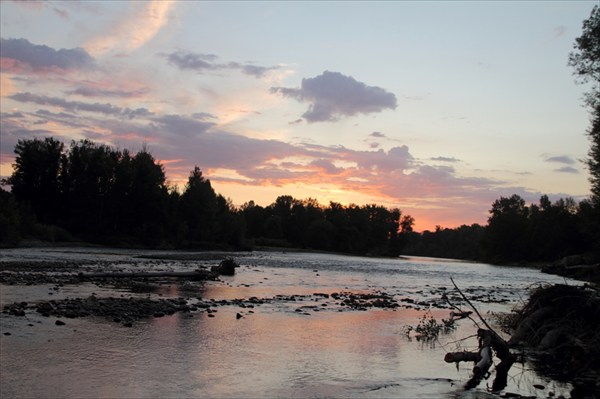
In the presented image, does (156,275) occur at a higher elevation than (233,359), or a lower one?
lower

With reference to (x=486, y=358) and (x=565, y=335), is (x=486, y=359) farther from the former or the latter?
(x=565, y=335)

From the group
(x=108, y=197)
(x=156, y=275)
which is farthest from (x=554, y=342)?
(x=108, y=197)

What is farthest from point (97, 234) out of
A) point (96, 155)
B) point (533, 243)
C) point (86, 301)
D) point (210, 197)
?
point (533, 243)

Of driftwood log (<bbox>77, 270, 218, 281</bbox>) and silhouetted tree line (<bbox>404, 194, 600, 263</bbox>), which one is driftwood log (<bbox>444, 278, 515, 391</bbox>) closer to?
driftwood log (<bbox>77, 270, 218, 281</bbox>)

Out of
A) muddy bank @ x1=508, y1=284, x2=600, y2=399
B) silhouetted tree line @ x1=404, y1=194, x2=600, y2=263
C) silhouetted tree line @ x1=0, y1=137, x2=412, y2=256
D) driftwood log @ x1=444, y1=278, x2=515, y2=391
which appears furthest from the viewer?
silhouetted tree line @ x1=404, y1=194, x2=600, y2=263

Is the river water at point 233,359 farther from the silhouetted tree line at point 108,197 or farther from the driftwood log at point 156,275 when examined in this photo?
the silhouetted tree line at point 108,197

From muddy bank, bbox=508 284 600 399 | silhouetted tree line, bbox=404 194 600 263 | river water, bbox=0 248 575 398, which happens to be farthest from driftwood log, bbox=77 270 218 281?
silhouetted tree line, bbox=404 194 600 263

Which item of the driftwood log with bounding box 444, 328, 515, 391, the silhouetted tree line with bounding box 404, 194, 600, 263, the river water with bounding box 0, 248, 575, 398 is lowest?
the river water with bounding box 0, 248, 575, 398

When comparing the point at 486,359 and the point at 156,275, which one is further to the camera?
the point at 156,275

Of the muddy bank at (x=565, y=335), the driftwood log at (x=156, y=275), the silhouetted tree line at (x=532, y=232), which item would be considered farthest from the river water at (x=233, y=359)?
the silhouetted tree line at (x=532, y=232)

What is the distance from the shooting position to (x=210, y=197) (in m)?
126

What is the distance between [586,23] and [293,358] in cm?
3507

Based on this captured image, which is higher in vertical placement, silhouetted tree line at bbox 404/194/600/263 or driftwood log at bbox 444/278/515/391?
silhouetted tree line at bbox 404/194/600/263

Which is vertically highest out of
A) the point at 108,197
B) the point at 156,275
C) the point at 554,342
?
the point at 108,197
